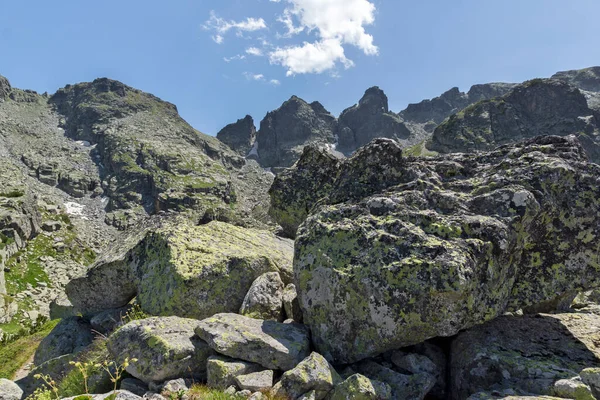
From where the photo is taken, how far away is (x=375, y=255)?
8.70 metres

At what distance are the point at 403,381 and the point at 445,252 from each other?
309cm

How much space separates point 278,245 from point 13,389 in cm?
973

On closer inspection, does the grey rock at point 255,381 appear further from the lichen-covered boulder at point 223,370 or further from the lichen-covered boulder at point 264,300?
the lichen-covered boulder at point 264,300

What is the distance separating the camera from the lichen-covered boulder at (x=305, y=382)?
678cm

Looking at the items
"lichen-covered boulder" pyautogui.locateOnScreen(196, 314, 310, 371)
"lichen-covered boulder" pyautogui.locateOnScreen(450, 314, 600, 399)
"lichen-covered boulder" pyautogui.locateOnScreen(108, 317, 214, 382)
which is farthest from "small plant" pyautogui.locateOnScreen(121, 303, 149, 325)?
"lichen-covered boulder" pyautogui.locateOnScreen(450, 314, 600, 399)

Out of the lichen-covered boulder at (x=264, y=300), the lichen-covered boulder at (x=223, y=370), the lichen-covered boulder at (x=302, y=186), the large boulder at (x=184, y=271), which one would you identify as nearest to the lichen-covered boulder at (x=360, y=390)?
the lichen-covered boulder at (x=223, y=370)

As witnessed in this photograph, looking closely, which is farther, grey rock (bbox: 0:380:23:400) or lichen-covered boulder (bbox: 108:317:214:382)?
grey rock (bbox: 0:380:23:400)

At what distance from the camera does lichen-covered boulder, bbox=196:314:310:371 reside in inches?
306

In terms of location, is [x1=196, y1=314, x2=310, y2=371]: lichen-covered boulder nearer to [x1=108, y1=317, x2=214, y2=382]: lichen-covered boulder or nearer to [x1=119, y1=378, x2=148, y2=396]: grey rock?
[x1=108, y1=317, x2=214, y2=382]: lichen-covered boulder

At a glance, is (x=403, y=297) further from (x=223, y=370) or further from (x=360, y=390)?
(x=223, y=370)

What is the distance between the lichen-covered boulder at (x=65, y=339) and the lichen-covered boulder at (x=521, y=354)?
12848 millimetres

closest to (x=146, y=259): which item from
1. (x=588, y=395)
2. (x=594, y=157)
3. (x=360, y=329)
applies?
(x=360, y=329)

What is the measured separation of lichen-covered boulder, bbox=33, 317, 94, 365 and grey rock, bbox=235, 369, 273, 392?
8.80 meters

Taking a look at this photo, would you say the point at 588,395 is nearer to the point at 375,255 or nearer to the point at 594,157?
the point at 375,255
